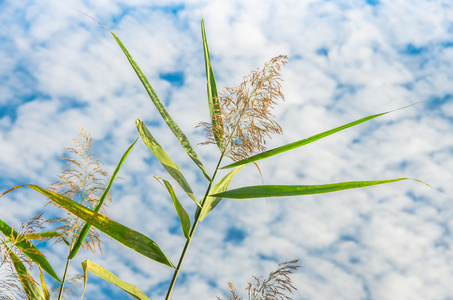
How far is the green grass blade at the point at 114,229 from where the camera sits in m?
1.79

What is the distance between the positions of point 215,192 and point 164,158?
29cm

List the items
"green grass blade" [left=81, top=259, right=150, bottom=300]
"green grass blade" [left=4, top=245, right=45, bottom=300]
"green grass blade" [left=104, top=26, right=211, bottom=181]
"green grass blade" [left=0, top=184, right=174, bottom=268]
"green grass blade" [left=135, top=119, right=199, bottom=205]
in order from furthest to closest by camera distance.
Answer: "green grass blade" [left=104, top=26, right=211, bottom=181] < "green grass blade" [left=135, top=119, right=199, bottom=205] < "green grass blade" [left=4, top=245, right=45, bottom=300] < "green grass blade" [left=81, top=259, right=150, bottom=300] < "green grass blade" [left=0, top=184, right=174, bottom=268]

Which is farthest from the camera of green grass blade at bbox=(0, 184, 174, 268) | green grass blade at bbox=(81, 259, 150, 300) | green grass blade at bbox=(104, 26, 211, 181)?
green grass blade at bbox=(104, 26, 211, 181)

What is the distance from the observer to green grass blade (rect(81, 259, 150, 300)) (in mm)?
1896

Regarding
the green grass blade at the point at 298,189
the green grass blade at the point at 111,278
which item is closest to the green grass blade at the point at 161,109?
the green grass blade at the point at 298,189

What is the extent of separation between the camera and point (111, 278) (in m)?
1.94

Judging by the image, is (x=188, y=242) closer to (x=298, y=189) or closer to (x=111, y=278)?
(x=111, y=278)

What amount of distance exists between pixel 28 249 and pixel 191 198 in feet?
2.36

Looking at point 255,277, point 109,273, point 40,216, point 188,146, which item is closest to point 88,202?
point 40,216

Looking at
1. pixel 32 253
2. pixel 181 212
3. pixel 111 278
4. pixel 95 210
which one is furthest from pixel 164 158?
pixel 32 253

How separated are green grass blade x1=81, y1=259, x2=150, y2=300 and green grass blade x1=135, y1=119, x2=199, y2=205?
46cm

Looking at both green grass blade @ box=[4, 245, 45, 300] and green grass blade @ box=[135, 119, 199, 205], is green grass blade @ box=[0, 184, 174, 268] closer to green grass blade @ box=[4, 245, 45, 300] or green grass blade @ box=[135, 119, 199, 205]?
green grass blade @ box=[135, 119, 199, 205]

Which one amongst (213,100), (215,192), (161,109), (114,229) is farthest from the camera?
(213,100)

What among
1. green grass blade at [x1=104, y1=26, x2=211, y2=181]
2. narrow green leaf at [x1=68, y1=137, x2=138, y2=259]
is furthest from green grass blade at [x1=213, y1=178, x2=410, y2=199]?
narrow green leaf at [x1=68, y1=137, x2=138, y2=259]
